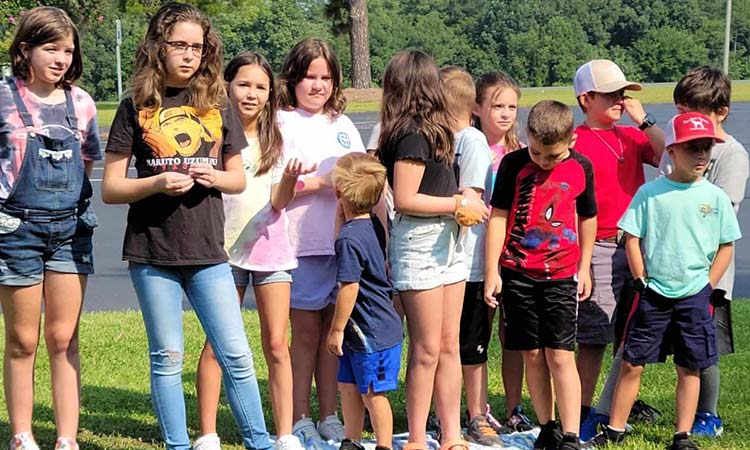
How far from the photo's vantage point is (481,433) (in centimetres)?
504

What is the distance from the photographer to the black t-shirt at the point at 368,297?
4414 mm

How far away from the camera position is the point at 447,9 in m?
79.3

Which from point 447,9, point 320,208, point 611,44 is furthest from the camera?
point 447,9

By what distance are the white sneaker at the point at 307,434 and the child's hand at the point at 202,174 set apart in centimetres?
152

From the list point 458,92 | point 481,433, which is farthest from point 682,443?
point 458,92

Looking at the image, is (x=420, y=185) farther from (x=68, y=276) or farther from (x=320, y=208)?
(x=68, y=276)

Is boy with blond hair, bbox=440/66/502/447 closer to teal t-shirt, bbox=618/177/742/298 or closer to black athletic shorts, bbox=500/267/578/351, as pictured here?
black athletic shorts, bbox=500/267/578/351

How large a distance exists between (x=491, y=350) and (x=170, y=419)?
10.7 feet

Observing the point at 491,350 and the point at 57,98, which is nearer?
the point at 57,98

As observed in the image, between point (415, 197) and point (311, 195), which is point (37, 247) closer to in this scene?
point (311, 195)

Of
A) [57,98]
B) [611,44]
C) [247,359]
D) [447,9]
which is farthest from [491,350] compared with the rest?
[447,9]

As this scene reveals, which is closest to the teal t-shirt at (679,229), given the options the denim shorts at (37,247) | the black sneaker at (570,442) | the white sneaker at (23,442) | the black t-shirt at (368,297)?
the black sneaker at (570,442)

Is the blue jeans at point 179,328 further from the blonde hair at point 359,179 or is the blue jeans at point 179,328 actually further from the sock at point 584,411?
the sock at point 584,411

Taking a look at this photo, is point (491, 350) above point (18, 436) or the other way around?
the other way around
